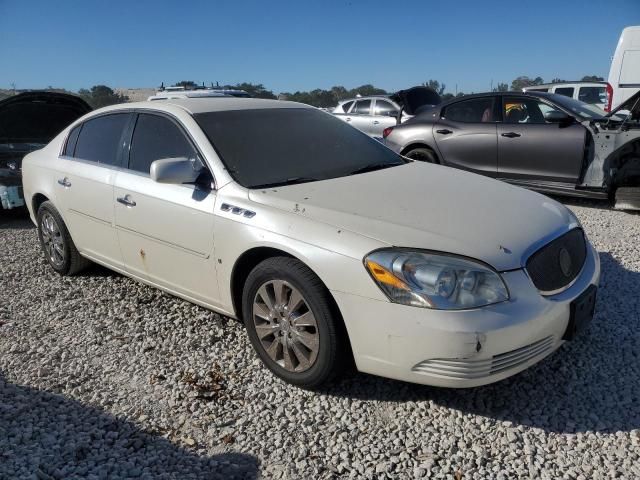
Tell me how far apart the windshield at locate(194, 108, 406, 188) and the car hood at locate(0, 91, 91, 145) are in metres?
4.65

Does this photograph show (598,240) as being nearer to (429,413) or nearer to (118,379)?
(429,413)

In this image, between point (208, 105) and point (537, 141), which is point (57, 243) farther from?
point (537, 141)

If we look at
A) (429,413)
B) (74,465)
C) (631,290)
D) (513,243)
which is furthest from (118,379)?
(631,290)

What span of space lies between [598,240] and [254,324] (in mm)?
4088

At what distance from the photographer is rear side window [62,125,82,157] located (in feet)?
15.0

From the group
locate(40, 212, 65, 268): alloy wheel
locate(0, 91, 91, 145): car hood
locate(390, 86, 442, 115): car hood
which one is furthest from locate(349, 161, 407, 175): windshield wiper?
locate(390, 86, 442, 115): car hood

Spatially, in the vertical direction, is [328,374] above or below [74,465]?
above

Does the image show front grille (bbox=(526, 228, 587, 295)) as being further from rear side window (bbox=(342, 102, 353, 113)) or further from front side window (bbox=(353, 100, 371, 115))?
rear side window (bbox=(342, 102, 353, 113))

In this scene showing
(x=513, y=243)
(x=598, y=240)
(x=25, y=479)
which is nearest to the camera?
(x=25, y=479)

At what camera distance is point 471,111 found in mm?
7836

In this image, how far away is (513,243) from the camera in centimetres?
266

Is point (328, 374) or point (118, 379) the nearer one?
point (328, 374)

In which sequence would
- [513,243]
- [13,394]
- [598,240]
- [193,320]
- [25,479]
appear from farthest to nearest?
[598,240] < [193,320] < [13,394] < [513,243] < [25,479]

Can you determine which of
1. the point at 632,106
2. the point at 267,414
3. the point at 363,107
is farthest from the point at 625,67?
the point at 267,414
